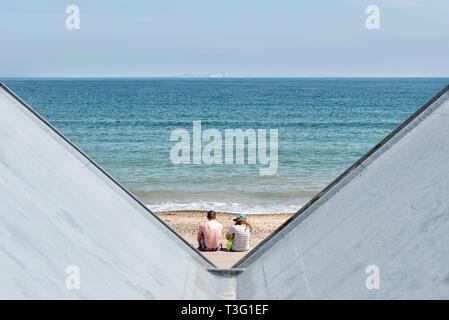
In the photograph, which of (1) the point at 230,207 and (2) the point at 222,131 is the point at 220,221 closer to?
(1) the point at 230,207

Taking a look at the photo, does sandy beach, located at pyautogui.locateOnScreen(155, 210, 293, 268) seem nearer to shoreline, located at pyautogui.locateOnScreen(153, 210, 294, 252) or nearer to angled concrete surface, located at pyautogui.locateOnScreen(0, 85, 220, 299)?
shoreline, located at pyautogui.locateOnScreen(153, 210, 294, 252)

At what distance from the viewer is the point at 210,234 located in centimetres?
884

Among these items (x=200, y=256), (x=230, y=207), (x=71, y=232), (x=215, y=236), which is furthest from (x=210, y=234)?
(x=230, y=207)

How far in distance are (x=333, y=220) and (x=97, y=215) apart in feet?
3.75

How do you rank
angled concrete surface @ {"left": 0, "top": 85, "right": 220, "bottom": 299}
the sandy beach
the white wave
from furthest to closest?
1. the white wave
2. the sandy beach
3. angled concrete surface @ {"left": 0, "top": 85, "right": 220, "bottom": 299}

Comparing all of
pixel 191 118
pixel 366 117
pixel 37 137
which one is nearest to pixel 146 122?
pixel 191 118

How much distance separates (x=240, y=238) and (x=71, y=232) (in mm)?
6907

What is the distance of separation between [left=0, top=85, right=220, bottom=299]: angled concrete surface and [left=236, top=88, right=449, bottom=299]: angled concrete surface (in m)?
0.41

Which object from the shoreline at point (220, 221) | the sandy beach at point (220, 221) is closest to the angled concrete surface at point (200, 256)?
the sandy beach at point (220, 221)

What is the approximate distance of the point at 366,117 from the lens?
158 ft

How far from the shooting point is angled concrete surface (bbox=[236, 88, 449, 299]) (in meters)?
1.79

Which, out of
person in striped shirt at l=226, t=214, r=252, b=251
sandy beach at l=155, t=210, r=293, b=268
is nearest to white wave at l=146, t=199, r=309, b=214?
sandy beach at l=155, t=210, r=293, b=268

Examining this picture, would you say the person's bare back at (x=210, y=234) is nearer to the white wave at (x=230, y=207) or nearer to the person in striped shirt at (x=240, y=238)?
the person in striped shirt at (x=240, y=238)
